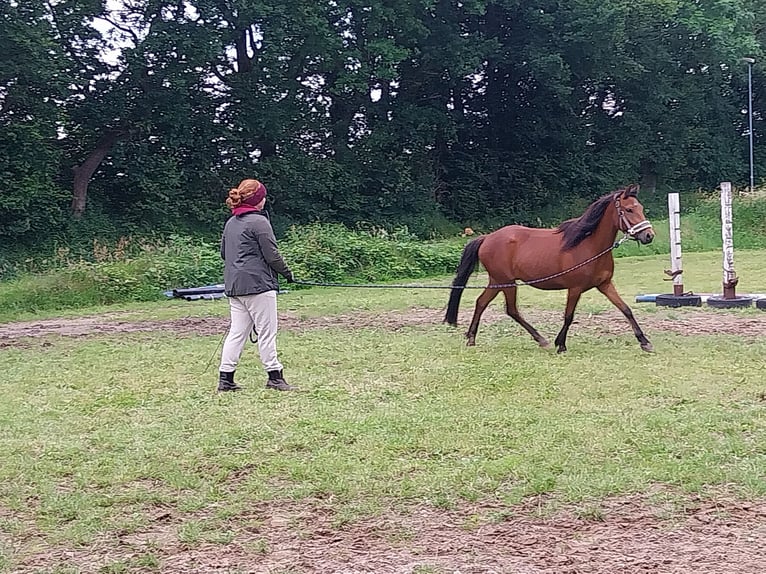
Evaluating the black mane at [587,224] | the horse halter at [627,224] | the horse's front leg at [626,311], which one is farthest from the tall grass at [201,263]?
the horse halter at [627,224]

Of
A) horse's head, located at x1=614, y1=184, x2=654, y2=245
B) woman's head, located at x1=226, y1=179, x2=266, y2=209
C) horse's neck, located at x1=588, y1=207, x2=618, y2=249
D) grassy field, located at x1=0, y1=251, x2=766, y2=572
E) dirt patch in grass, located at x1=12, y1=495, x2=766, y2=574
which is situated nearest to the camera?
dirt patch in grass, located at x1=12, y1=495, x2=766, y2=574

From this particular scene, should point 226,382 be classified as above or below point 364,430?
above

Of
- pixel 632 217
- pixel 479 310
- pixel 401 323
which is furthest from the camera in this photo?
pixel 401 323

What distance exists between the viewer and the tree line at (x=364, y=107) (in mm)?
23719

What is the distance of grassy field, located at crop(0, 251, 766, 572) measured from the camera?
14.3 feet

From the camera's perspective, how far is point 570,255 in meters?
8.78

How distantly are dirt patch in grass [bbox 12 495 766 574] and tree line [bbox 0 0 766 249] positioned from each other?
65.9ft

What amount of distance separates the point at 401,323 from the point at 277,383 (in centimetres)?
449

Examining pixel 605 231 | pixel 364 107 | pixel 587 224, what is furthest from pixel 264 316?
pixel 364 107

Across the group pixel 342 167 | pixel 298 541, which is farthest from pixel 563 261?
pixel 342 167

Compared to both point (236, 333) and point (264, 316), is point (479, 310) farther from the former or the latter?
point (236, 333)

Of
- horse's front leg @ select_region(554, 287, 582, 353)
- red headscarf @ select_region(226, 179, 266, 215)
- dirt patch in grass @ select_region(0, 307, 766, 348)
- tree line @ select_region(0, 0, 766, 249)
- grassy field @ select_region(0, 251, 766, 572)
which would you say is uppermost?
tree line @ select_region(0, 0, 766, 249)

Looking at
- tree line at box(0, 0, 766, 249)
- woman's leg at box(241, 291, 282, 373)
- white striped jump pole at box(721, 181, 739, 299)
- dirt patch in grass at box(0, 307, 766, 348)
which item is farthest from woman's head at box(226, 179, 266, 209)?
tree line at box(0, 0, 766, 249)

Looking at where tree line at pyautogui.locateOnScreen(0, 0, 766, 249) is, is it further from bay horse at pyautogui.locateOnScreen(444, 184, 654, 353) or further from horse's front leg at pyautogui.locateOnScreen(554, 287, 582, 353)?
horse's front leg at pyautogui.locateOnScreen(554, 287, 582, 353)
